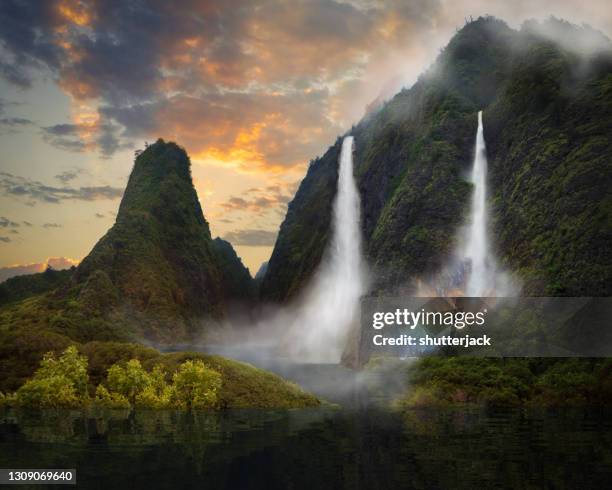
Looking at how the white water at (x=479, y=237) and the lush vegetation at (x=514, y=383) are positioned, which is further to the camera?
the white water at (x=479, y=237)

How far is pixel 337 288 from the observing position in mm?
131750

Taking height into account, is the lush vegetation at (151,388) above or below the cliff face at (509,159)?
below

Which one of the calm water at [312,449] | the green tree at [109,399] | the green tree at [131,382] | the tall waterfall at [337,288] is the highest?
the tall waterfall at [337,288]

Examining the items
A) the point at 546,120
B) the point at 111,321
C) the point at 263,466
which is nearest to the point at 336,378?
the point at 546,120

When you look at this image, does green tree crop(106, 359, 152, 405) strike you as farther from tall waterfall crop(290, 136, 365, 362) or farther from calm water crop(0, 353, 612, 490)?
tall waterfall crop(290, 136, 365, 362)

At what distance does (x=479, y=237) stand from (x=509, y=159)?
42.5 ft

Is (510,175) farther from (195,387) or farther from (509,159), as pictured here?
(195,387)

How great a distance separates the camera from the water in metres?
18.8

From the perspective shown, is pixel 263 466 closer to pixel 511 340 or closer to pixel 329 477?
pixel 329 477

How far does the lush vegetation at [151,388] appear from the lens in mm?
41469

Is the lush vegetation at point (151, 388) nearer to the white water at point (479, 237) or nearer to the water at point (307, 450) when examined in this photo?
the water at point (307, 450)

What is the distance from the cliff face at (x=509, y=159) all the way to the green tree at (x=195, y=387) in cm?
4170

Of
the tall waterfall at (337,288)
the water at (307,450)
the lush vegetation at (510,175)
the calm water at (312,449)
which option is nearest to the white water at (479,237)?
the lush vegetation at (510,175)

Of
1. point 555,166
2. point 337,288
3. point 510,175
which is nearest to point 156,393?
point 555,166
